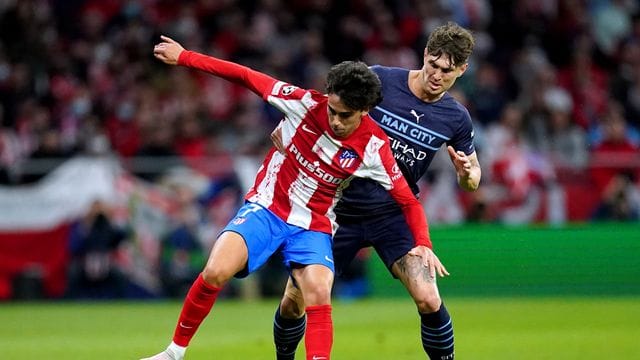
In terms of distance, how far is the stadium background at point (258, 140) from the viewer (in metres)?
17.6

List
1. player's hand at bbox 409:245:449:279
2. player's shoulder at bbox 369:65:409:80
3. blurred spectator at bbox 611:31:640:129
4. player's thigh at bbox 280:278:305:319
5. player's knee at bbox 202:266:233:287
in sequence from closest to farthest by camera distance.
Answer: player's hand at bbox 409:245:449:279
player's knee at bbox 202:266:233:287
player's thigh at bbox 280:278:305:319
player's shoulder at bbox 369:65:409:80
blurred spectator at bbox 611:31:640:129

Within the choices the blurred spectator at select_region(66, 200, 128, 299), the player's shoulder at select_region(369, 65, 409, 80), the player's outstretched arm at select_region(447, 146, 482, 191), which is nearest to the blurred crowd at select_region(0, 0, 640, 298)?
the blurred spectator at select_region(66, 200, 128, 299)

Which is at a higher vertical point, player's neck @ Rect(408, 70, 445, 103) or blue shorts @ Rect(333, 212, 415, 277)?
player's neck @ Rect(408, 70, 445, 103)

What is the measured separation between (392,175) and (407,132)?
0.58m

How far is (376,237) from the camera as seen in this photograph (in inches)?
358

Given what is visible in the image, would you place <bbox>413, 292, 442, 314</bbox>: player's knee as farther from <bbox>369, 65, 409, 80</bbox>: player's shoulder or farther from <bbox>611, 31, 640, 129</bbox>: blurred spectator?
<bbox>611, 31, 640, 129</bbox>: blurred spectator

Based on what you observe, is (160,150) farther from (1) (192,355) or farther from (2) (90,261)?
(1) (192,355)

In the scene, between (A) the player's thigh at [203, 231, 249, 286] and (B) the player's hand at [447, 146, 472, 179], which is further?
(B) the player's hand at [447, 146, 472, 179]

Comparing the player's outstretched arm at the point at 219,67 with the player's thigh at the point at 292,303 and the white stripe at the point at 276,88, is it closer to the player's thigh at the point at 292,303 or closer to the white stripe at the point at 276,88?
the white stripe at the point at 276,88

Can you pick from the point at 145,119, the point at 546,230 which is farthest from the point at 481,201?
the point at 145,119

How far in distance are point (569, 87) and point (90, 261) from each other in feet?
27.5

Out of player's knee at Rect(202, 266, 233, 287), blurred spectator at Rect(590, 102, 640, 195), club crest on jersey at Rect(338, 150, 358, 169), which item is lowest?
blurred spectator at Rect(590, 102, 640, 195)

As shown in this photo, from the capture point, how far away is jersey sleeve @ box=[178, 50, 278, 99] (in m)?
8.42

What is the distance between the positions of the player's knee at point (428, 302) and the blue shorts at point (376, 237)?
1.34ft
